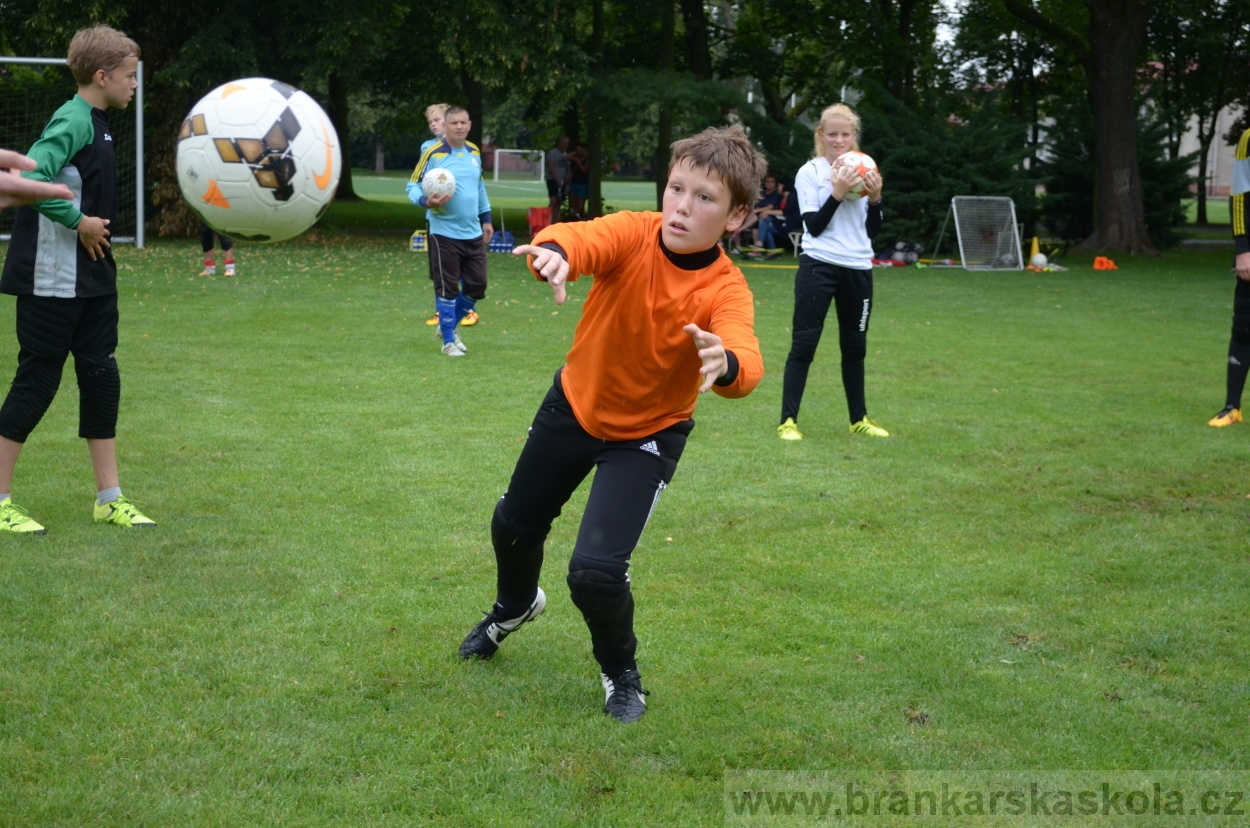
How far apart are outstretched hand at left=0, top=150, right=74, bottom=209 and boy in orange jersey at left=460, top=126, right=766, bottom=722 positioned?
1423mm

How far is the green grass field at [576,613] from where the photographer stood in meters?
3.72

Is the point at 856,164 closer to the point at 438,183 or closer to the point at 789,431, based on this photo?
the point at 789,431

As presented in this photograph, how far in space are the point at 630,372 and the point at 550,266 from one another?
24.1 inches

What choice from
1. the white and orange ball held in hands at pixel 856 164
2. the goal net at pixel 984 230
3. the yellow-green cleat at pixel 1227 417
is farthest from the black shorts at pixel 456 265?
the goal net at pixel 984 230

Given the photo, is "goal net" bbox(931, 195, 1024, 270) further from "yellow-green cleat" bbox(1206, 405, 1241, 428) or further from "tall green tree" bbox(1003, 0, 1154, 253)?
"yellow-green cleat" bbox(1206, 405, 1241, 428)

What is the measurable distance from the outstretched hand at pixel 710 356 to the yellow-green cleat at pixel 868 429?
17.5 ft

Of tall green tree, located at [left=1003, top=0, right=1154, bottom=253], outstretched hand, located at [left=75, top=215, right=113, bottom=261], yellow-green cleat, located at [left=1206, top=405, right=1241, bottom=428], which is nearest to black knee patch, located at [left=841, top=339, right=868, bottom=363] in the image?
yellow-green cleat, located at [left=1206, top=405, right=1241, bottom=428]

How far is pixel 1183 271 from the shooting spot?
23125mm

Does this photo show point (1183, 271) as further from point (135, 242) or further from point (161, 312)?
point (135, 242)

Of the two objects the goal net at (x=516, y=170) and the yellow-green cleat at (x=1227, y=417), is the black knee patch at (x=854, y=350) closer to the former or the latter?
the yellow-green cleat at (x=1227, y=417)

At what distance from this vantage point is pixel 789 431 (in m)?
8.55

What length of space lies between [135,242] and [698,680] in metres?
21.3

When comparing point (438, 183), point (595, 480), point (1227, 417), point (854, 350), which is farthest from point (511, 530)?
point (438, 183)

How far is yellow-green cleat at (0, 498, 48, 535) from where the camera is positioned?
18.9 feet
